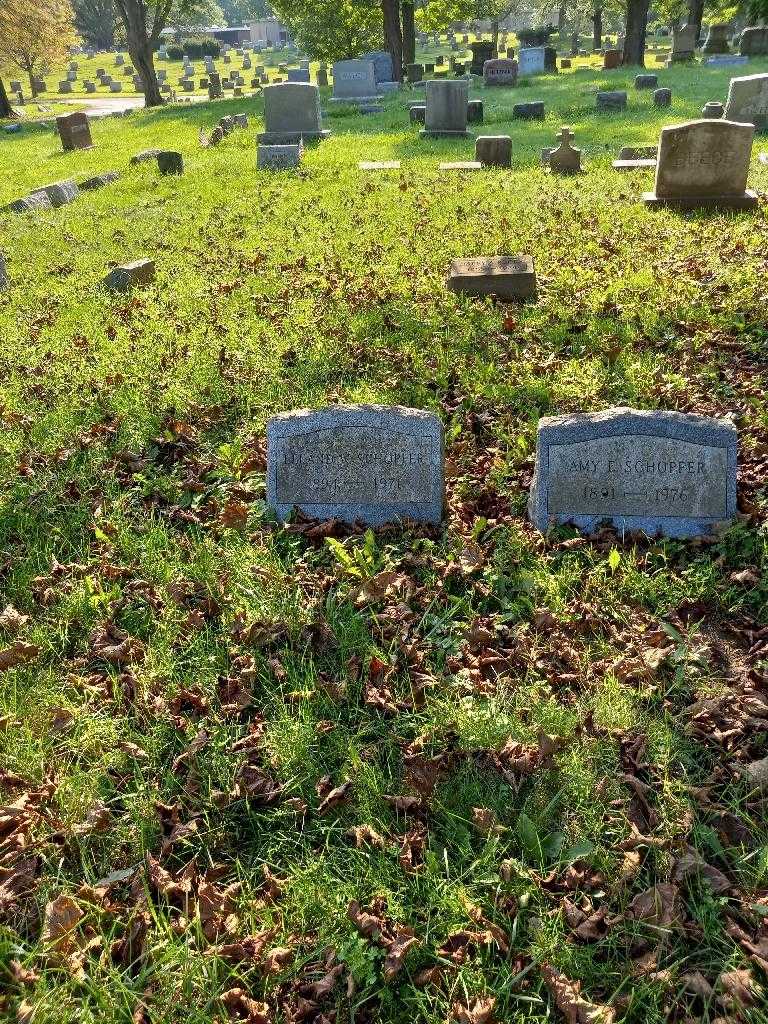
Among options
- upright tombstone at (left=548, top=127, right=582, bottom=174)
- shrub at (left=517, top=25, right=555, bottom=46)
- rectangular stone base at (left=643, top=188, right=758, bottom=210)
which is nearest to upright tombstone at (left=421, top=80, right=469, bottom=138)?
upright tombstone at (left=548, top=127, right=582, bottom=174)

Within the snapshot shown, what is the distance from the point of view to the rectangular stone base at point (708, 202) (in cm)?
945

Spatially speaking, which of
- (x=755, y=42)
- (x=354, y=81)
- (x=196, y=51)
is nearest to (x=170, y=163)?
(x=354, y=81)

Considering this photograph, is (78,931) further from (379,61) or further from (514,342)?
(379,61)

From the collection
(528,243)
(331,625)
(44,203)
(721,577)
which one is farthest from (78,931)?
(44,203)

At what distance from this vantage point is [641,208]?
9664 mm

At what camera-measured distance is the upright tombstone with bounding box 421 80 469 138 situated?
17.2 m

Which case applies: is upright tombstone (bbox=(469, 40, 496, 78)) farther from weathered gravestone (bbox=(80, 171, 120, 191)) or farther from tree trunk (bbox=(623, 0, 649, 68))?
weathered gravestone (bbox=(80, 171, 120, 191))

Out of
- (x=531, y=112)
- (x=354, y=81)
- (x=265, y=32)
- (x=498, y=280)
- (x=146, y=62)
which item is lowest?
(x=498, y=280)

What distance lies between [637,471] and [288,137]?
16195 millimetres

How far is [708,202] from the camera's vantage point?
9.55 m

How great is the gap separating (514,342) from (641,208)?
498 cm

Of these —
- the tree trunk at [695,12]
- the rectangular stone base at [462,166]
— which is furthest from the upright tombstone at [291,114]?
the tree trunk at [695,12]

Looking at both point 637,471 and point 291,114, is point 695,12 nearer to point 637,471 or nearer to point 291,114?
point 291,114

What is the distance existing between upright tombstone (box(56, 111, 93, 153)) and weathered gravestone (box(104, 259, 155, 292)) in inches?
586
